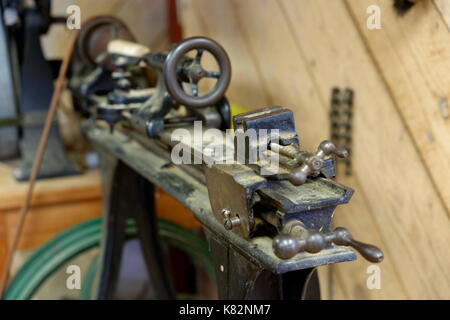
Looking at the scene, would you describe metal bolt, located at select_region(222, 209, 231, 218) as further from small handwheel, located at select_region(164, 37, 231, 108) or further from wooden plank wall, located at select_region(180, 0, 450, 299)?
wooden plank wall, located at select_region(180, 0, 450, 299)

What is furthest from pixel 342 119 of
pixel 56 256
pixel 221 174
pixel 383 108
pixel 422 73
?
pixel 56 256

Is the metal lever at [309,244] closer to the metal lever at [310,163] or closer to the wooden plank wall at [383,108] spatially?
the metal lever at [310,163]

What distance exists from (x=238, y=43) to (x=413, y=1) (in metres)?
0.73

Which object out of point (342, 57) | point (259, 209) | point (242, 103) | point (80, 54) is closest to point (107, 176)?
Result: point (80, 54)

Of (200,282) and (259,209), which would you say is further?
(200,282)

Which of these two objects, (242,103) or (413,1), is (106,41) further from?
(413,1)

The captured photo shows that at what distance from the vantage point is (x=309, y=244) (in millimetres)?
698

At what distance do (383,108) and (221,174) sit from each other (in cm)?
50

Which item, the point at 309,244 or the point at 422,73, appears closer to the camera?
the point at 309,244

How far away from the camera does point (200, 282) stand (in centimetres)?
215

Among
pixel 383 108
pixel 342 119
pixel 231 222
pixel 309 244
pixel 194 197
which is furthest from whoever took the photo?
pixel 342 119

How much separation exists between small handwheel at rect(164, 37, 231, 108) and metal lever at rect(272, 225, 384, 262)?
0.36m

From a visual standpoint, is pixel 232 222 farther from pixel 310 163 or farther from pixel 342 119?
pixel 342 119

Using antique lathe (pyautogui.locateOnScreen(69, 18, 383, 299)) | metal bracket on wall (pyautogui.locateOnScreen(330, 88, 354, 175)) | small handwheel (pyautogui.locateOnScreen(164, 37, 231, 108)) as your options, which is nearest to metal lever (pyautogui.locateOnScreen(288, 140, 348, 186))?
antique lathe (pyautogui.locateOnScreen(69, 18, 383, 299))
